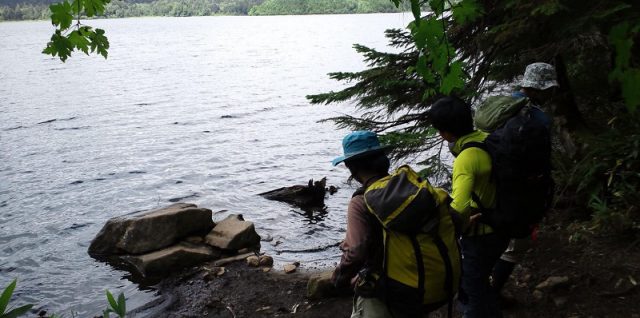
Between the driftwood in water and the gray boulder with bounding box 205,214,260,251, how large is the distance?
112 inches

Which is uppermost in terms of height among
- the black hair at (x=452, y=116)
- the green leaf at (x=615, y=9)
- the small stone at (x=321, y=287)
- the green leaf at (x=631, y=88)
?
Answer: the green leaf at (x=615, y=9)

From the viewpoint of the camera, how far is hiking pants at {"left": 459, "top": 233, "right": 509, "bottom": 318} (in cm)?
358

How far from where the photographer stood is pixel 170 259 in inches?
352

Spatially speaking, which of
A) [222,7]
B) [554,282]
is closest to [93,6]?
[554,282]

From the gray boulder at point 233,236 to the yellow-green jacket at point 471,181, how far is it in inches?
260

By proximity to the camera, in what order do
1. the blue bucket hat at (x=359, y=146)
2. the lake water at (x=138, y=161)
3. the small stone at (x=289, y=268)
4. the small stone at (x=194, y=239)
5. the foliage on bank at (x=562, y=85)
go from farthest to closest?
the lake water at (x=138, y=161) < the small stone at (x=194, y=239) < the small stone at (x=289, y=268) < the foliage on bank at (x=562, y=85) < the blue bucket hat at (x=359, y=146)

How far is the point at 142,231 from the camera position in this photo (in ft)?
31.4

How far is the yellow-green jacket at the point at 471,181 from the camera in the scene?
10.6 feet

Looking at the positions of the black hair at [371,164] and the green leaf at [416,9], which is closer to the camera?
the green leaf at [416,9]

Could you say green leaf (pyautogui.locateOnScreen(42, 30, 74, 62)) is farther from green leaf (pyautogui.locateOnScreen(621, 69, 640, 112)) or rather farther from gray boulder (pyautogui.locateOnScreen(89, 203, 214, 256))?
gray boulder (pyautogui.locateOnScreen(89, 203, 214, 256))

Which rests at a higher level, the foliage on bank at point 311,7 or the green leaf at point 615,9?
the foliage on bank at point 311,7

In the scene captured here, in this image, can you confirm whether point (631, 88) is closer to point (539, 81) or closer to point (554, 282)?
point (539, 81)

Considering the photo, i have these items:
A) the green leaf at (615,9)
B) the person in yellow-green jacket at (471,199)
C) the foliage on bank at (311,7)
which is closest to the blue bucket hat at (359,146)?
the person in yellow-green jacket at (471,199)

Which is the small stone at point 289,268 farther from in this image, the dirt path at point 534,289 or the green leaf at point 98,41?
the green leaf at point 98,41
